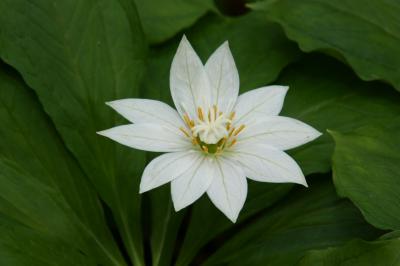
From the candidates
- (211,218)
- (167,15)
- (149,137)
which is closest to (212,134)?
(149,137)

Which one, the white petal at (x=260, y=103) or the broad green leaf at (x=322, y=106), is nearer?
the white petal at (x=260, y=103)

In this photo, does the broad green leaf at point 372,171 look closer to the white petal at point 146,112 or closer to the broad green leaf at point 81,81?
the white petal at point 146,112

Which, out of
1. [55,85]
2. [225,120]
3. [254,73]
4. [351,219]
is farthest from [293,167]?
[55,85]

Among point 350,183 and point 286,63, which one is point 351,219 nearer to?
point 350,183

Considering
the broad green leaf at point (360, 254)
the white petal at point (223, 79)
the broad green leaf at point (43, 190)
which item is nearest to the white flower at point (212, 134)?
the white petal at point (223, 79)

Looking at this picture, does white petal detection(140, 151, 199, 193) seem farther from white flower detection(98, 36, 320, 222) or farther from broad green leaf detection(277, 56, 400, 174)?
broad green leaf detection(277, 56, 400, 174)

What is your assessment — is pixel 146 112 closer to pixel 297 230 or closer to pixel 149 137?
pixel 149 137
